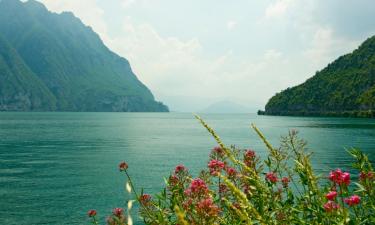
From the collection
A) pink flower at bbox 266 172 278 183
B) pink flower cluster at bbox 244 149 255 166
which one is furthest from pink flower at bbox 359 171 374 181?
pink flower cluster at bbox 244 149 255 166

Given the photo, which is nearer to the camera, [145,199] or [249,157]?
[249,157]

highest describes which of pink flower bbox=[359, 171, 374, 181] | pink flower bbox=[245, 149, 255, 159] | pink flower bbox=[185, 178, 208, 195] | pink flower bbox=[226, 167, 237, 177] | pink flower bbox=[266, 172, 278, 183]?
pink flower bbox=[245, 149, 255, 159]

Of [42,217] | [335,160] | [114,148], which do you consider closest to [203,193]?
[42,217]

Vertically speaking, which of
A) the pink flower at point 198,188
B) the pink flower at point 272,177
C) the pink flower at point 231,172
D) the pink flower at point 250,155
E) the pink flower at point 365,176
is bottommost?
the pink flower at point 365,176

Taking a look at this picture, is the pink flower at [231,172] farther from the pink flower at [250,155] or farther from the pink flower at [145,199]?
the pink flower at [145,199]

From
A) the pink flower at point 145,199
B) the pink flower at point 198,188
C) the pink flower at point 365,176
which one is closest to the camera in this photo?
the pink flower at point 198,188

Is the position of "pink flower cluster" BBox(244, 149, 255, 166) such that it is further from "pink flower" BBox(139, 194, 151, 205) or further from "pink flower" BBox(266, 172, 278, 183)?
"pink flower" BBox(139, 194, 151, 205)

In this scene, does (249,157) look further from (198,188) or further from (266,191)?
(198,188)

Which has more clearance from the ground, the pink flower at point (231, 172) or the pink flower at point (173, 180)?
the pink flower at point (231, 172)

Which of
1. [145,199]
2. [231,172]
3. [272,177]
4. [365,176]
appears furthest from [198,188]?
[365,176]

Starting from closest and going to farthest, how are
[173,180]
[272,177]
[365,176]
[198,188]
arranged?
[198,188] → [365,176] → [272,177] → [173,180]

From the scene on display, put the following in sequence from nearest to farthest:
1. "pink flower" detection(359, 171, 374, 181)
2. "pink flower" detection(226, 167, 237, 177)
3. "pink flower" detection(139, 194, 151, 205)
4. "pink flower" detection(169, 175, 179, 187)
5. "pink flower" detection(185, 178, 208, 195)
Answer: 1. "pink flower" detection(185, 178, 208, 195)
2. "pink flower" detection(359, 171, 374, 181)
3. "pink flower" detection(226, 167, 237, 177)
4. "pink flower" detection(139, 194, 151, 205)
5. "pink flower" detection(169, 175, 179, 187)

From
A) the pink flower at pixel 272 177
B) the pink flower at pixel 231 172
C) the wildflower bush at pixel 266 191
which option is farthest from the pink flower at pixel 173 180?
the pink flower at pixel 272 177

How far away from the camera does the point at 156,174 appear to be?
53594mm
